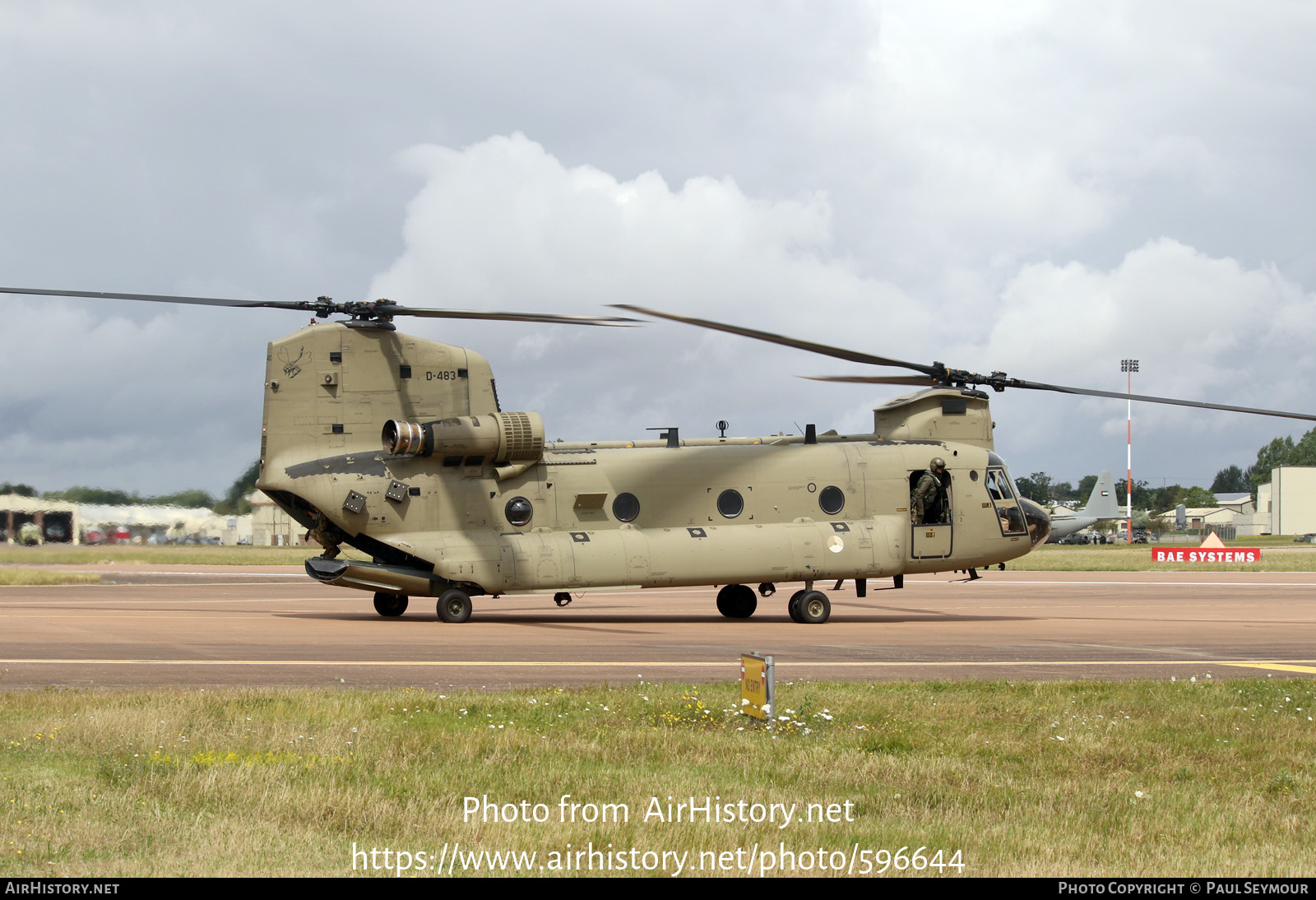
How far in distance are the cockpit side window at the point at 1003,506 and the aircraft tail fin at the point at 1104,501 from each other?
60.5 metres

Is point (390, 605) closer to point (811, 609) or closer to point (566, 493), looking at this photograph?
point (566, 493)

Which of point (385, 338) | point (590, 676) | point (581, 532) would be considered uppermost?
point (385, 338)

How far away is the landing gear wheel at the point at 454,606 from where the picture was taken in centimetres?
2366

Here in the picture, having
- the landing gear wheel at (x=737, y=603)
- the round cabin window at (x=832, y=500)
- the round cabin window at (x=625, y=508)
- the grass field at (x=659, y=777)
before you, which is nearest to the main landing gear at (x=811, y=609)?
the round cabin window at (x=832, y=500)

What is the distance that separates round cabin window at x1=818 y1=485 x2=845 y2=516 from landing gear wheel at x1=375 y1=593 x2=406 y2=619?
9.55m

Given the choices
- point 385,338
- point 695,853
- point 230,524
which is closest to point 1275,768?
point 695,853

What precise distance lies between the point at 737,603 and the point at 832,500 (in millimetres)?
3385

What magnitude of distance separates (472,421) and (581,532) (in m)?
3.25

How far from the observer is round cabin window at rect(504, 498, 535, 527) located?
2414 centimetres

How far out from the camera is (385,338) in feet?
79.5

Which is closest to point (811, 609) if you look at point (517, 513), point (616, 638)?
point (616, 638)

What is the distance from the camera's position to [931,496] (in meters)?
26.0

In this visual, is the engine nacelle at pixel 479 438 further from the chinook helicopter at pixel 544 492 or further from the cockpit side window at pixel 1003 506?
the cockpit side window at pixel 1003 506

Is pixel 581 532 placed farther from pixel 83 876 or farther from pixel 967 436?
pixel 83 876
